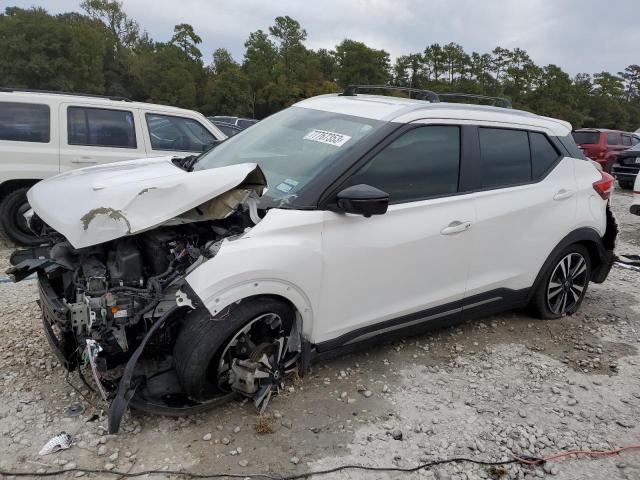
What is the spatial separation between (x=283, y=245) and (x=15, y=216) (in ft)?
15.8

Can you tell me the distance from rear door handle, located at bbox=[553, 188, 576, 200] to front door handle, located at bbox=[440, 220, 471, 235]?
1081mm

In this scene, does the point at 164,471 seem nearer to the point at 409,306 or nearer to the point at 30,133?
the point at 409,306

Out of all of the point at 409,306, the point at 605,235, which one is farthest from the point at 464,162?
the point at 605,235

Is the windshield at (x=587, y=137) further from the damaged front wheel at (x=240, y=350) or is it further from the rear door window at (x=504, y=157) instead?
the damaged front wheel at (x=240, y=350)

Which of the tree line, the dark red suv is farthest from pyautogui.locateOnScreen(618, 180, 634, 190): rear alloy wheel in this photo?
the tree line

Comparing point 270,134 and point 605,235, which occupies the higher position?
point 270,134

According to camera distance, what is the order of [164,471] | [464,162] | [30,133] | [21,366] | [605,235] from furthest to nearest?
[30,133]
[605,235]
[464,162]
[21,366]
[164,471]

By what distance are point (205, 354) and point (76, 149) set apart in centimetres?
474

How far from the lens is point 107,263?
108 inches

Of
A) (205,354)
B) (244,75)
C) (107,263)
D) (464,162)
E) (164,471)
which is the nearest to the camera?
(164,471)

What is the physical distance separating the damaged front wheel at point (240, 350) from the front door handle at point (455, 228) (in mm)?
1176

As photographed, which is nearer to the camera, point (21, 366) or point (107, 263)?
point (107, 263)

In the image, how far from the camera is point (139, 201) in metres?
2.65

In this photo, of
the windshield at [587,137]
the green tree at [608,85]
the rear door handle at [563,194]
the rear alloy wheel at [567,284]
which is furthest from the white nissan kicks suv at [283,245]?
the green tree at [608,85]
